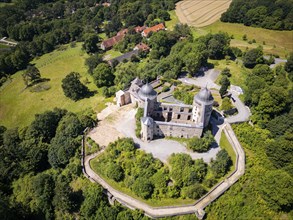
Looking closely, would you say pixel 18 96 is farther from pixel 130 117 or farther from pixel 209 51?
pixel 209 51

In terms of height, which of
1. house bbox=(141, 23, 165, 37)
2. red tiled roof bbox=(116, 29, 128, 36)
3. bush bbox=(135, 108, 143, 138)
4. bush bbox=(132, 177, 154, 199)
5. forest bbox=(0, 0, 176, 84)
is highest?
forest bbox=(0, 0, 176, 84)

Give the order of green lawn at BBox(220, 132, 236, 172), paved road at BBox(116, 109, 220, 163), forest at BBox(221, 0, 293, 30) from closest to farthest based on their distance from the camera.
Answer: paved road at BBox(116, 109, 220, 163), green lawn at BBox(220, 132, 236, 172), forest at BBox(221, 0, 293, 30)

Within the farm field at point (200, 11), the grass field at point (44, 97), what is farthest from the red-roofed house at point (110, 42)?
the farm field at point (200, 11)

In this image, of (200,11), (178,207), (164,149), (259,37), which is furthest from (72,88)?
(200,11)

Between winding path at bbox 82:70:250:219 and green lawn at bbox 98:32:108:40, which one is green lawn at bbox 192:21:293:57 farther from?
winding path at bbox 82:70:250:219

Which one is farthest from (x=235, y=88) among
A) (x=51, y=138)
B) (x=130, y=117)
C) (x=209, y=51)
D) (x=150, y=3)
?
(x=150, y=3)

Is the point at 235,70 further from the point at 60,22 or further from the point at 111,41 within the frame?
the point at 60,22

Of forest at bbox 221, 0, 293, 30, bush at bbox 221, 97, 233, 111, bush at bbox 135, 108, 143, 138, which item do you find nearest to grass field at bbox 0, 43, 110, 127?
bush at bbox 135, 108, 143, 138
